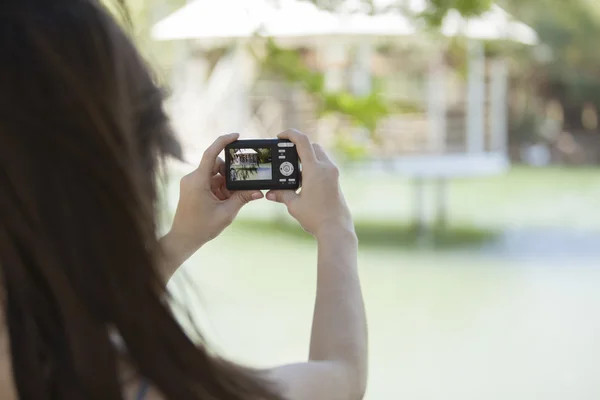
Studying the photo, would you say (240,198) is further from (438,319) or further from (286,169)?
(438,319)

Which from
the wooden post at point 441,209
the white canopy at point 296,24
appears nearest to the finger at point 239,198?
the white canopy at point 296,24

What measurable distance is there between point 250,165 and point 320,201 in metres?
0.18

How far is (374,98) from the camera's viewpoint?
6.88 meters

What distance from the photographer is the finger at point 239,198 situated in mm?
847

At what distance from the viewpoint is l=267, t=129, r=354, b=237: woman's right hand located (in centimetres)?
75

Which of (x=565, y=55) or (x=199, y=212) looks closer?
(x=199, y=212)

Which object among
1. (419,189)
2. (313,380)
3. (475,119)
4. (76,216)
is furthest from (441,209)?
(76,216)

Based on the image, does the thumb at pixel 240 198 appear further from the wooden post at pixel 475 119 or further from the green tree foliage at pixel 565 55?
the green tree foliage at pixel 565 55

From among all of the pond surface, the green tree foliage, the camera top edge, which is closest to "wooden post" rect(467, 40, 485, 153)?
the pond surface

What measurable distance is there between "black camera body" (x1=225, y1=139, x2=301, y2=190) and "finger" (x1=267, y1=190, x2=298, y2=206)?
1 cm

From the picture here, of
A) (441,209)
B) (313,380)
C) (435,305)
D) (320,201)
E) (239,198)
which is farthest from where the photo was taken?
(441,209)

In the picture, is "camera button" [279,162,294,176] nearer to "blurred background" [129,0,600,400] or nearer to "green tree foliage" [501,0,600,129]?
"blurred background" [129,0,600,400]

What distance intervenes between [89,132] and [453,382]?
2.89m

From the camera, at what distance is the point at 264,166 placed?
36.2 inches
